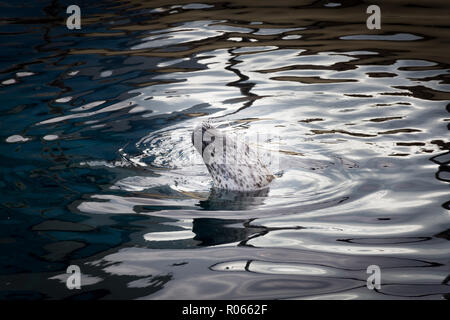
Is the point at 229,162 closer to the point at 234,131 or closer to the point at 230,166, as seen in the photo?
the point at 230,166

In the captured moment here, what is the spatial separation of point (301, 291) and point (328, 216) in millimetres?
992

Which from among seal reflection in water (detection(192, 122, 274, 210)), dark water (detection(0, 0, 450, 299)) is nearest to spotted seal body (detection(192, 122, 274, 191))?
seal reflection in water (detection(192, 122, 274, 210))

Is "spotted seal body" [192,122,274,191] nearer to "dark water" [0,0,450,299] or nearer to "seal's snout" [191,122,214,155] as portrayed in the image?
"seal's snout" [191,122,214,155]

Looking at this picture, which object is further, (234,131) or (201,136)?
(234,131)

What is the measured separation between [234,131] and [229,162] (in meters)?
1.29

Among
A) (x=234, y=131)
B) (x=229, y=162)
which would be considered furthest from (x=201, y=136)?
(x=234, y=131)

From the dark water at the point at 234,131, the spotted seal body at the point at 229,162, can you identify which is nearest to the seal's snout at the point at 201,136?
the spotted seal body at the point at 229,162

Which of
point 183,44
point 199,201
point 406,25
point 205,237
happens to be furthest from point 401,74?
point 205,237

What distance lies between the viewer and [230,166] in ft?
16.0

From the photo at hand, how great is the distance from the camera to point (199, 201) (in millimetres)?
4648

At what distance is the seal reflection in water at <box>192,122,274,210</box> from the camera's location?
4836 mm

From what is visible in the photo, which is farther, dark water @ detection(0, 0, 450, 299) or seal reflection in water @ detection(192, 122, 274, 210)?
seal reflection in water @ detection(192, 122, 274, 210)

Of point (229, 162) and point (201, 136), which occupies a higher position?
point (201, 136)
